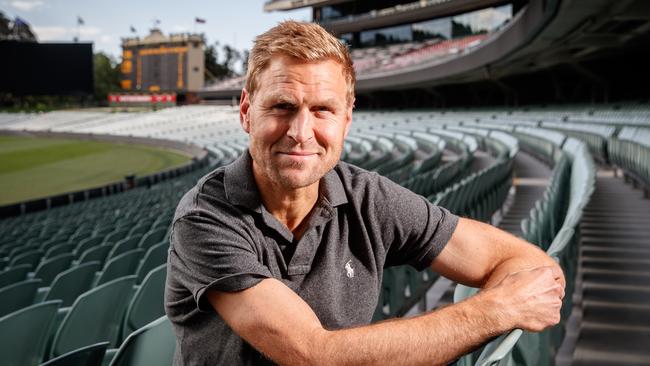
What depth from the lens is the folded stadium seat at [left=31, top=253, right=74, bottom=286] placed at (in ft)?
14.6

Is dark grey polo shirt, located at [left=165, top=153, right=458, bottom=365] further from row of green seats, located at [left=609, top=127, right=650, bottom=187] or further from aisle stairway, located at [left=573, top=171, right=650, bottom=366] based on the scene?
row of green seats, located at [left=609, top=127, right=650, bottom=187]

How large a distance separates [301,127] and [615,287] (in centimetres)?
293

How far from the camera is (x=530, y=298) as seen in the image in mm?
1638

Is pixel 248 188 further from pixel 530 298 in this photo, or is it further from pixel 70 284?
pixel 70 284

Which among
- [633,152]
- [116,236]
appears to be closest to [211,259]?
[116,236]

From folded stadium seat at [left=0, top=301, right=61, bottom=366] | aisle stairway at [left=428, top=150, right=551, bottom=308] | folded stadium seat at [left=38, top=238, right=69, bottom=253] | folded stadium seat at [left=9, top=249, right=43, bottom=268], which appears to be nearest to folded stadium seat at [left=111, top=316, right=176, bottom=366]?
folded stadium seat at [left=0, top=301, right=61, bottom=366]

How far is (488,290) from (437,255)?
42cm

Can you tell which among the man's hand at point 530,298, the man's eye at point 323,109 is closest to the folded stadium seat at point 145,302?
the man's eye at point 323,109

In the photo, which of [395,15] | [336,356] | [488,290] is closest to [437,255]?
[488,290]

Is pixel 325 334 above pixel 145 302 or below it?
above

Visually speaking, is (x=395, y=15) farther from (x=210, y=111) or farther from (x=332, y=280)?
(x=332, y=280)

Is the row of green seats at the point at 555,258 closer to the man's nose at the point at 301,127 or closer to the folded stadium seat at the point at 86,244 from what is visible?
the man's nose at the point at 301,127

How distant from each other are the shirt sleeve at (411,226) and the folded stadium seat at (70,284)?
7.71 feet

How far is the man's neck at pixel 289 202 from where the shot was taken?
1.74 meters
